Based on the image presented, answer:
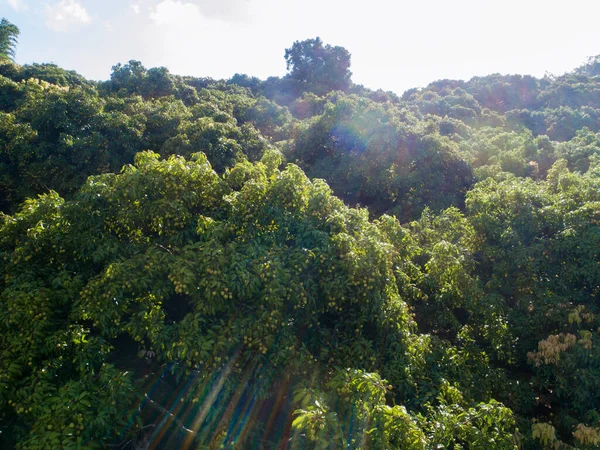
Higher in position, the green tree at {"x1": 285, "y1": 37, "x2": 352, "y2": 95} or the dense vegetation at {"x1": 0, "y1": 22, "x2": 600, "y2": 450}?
the green tree at {"x1": 285, "y1": 37, "x2": 352, "y2": 95}

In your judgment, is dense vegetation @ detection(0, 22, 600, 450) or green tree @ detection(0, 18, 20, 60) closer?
dense vegetation @ detection(0, 22, 600, 450)

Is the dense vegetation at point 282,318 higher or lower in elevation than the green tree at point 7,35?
lower

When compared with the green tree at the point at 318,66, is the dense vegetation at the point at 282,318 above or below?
below

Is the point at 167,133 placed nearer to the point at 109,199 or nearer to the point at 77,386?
the point at 109,199

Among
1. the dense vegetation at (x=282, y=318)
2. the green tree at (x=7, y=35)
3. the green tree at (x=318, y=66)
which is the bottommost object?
the dense vegetation at (x=282, y=318)

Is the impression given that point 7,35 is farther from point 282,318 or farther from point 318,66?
point 282,318

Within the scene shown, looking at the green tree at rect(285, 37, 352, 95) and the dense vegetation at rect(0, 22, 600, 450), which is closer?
the dense vegetation at rect(0, 22, 600, 450)

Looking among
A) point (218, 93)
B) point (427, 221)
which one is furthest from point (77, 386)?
point (218, 93)

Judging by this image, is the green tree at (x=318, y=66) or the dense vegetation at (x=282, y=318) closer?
the dense vegetation at (x=282, y=318)

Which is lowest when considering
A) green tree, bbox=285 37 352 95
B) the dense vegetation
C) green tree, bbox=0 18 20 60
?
the dense vegetation
